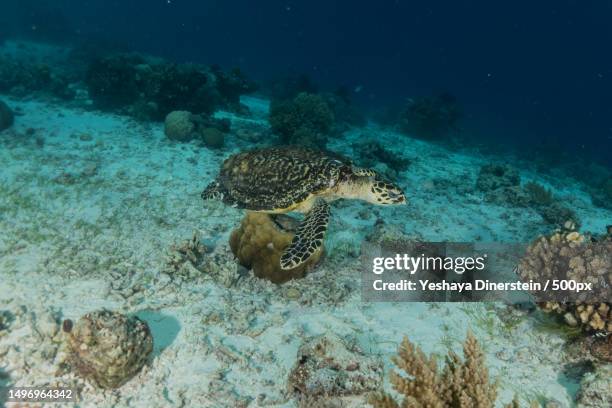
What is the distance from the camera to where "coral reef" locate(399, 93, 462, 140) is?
811 inches

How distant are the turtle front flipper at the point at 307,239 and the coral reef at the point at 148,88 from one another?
9.18 m

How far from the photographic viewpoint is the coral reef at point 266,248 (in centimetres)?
516

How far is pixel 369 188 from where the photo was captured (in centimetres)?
582

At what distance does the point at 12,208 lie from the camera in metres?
6.66

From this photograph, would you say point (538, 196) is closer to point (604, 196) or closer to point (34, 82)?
point (604, 196)

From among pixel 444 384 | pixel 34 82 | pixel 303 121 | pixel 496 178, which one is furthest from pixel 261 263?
pixel 34 82

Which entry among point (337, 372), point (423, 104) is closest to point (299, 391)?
point (337, 372)

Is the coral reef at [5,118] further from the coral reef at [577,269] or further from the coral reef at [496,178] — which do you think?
the coral reef at [496,178]

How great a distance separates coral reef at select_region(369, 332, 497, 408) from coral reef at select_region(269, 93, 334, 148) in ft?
28.6

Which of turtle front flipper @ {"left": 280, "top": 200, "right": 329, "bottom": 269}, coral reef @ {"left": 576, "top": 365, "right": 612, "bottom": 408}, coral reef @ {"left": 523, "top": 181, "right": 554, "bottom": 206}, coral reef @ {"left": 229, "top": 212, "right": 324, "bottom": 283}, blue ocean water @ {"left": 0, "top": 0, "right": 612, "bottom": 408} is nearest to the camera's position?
coral reef @ {"left": 576, "top": 365, "right": 612, "bottom": 408}

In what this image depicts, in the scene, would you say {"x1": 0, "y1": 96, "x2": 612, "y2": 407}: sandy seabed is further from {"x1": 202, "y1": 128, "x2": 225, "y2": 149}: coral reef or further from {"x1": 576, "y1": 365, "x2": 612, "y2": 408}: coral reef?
{"x1": 202, "y1": 128, "x2": 225, "y2": 149}: coral reef

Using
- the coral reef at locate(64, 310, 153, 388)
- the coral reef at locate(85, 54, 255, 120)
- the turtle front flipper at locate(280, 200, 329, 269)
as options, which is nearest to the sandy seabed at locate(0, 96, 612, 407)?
the coral reef at locate(64, 310, 153, 388)

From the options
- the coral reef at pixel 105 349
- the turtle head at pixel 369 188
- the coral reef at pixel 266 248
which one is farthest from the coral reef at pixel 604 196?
the coral reef at pixel 105 349

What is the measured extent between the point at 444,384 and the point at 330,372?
102 centimetres
